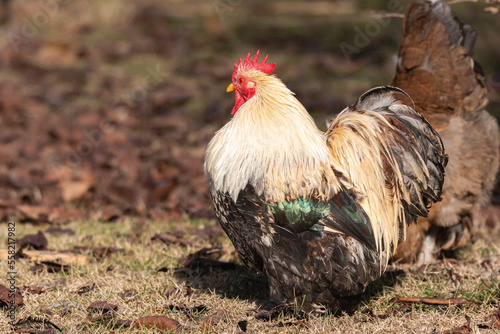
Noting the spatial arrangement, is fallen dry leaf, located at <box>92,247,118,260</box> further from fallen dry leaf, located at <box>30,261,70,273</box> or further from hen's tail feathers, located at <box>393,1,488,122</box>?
hen's tail feathers, located at <box>393,1,488,122</box>

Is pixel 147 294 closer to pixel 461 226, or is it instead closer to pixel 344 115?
pixel 344 115

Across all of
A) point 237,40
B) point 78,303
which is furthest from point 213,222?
point 237,40

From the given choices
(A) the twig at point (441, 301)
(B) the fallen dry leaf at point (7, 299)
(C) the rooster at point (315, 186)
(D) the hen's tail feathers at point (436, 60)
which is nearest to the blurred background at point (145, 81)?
(D) the hen's tail feathers at point (436, 60)

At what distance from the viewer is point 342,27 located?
597 inches

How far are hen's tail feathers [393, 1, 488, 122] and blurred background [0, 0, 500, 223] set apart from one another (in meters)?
0.31

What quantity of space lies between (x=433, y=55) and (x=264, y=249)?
2.36 metres

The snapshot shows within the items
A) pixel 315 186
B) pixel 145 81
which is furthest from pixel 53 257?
Answer: pixel 145 81

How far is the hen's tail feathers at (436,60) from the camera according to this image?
469 cm

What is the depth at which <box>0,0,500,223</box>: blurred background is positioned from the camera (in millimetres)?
6453

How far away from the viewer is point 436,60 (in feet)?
15.4

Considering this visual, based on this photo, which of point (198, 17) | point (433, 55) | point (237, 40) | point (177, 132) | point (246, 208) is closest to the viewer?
point (246, 208)

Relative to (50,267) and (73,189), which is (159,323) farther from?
(73,189)

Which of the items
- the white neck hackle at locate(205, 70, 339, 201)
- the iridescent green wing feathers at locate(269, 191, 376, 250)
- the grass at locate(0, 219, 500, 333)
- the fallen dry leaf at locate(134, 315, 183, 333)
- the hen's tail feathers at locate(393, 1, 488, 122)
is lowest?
the grass at locate(0, 219, 500, 333)

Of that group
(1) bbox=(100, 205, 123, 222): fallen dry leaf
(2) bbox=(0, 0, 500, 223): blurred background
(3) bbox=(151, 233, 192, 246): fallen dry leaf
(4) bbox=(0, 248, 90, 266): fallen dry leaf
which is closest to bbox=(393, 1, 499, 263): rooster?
(2) bbox=(0, 0, 500, 223): blurred background
